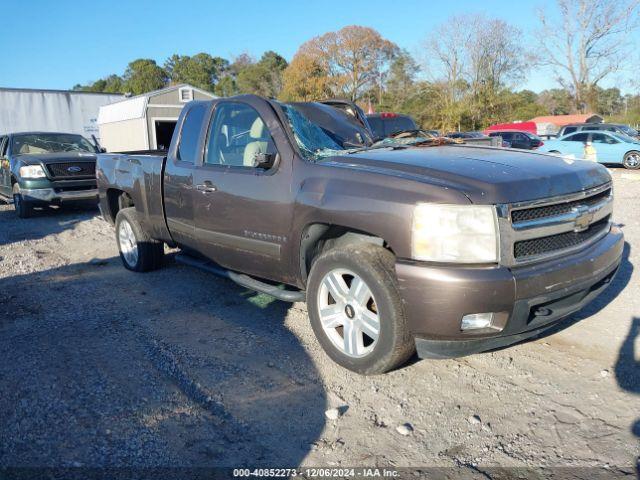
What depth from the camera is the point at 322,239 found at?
141 inches

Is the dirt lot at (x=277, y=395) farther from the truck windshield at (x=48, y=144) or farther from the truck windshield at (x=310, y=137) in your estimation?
the truck windshield at (x=48, y=144)

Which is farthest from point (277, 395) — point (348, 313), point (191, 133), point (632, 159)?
point (632, 159)

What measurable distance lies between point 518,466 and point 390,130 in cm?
1051

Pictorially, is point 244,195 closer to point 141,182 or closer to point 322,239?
point 322,239

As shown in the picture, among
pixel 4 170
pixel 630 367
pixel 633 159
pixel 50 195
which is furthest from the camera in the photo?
pixel 633 159

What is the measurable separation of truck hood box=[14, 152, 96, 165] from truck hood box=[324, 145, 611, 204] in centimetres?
822

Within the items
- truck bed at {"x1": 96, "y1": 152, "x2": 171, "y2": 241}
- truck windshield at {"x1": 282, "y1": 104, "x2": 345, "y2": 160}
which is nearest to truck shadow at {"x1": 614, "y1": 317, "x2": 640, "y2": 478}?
truck windshield at {"x1": 282, "y1": 104, "x2": 345, "y2": 160}

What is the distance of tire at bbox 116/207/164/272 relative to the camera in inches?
222

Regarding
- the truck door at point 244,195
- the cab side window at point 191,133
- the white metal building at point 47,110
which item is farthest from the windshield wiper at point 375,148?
the white metal building at point 47,110

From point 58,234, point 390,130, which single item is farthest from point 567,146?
point 58,234

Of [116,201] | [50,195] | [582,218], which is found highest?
[582,218]

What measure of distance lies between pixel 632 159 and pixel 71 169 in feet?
61.5

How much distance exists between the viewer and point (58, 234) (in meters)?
8.45

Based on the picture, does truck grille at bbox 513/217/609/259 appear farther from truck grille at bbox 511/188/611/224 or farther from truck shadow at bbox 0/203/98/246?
truck shadow at bbox 0/203/98/246
